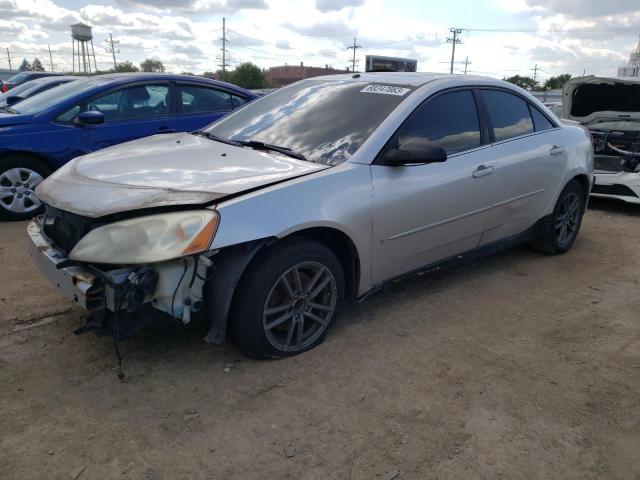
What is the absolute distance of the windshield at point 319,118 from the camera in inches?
134

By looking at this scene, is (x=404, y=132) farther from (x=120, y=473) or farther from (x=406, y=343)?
(x=120, y=473)

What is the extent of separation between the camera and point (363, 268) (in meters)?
3.31

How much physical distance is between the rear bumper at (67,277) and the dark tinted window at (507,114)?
308 centimetres

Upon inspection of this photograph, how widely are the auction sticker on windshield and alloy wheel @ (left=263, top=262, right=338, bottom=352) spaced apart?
140 cm

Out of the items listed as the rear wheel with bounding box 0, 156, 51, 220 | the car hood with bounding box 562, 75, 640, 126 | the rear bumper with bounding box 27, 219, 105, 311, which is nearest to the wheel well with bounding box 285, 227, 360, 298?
the rear bumper with bounding box 27, 219, 105, 311

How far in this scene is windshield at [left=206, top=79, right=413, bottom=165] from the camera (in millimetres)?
3406

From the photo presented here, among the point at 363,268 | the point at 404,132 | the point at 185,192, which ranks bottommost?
the point at 363,268

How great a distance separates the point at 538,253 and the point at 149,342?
3746 mm

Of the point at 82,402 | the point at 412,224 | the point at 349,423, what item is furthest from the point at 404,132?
the point at 82,402

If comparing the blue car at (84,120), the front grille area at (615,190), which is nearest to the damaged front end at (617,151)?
the front grille area at (615,190)

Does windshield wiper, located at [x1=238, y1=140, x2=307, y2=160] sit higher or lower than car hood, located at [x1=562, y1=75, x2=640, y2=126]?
lower

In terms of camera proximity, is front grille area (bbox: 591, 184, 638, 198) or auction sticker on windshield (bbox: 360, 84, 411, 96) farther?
front grille area (bbox: 591, 184, 638, 198)

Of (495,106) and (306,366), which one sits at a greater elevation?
(495,106)

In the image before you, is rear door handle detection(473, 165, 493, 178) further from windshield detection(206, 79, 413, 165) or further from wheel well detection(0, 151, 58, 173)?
wheel well detection(0, 151, 58, 173)
